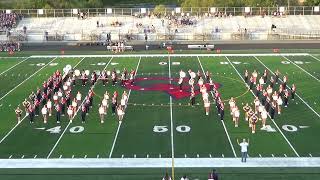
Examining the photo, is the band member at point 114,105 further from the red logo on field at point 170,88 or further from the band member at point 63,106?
the red logo on field at point 170,88

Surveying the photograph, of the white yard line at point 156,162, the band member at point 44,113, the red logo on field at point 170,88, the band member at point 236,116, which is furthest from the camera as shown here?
the red logo on field at point 170,88

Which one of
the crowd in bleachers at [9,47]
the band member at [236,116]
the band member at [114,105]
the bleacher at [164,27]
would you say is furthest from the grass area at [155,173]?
the bleacher at [164,27]

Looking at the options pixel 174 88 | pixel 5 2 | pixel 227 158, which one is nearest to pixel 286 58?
pixel 174 88

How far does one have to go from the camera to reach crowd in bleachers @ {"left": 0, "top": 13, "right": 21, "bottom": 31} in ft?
169

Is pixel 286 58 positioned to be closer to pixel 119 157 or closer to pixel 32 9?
pixel 119 157

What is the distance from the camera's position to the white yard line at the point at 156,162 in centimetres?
1611

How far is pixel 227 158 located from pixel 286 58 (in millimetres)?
21066

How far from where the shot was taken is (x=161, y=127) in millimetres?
20062

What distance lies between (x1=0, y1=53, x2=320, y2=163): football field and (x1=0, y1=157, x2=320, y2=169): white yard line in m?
0.30

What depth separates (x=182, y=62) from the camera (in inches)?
1378

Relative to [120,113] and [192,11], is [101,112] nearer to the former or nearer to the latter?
[120,113]

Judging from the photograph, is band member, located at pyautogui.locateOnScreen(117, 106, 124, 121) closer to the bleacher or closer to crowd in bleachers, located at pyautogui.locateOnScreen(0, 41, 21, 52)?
crowd in bleachers, located at pyautogui.locateOnScreen(0, 41, 21, 52)

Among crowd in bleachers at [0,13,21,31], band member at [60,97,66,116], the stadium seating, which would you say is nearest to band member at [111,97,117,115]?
band member at [60,97,66,116]

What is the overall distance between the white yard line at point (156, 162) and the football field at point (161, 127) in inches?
12.0
